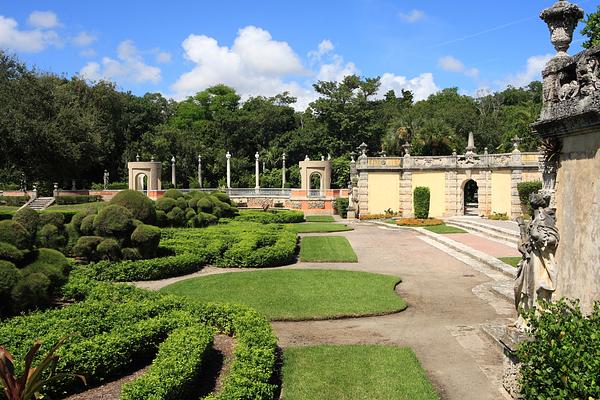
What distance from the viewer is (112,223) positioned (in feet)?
54.4

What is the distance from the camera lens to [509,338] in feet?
24.3

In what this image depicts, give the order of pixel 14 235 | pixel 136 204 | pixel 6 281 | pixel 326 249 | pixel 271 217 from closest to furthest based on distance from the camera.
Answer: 1. pixel 6 281
2. pixel 14 235
3. pixel 136 204
4. pixel 326 249
5. pixel 271 217

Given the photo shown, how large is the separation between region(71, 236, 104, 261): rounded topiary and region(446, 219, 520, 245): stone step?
17.1m

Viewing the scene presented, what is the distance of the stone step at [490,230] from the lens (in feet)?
78.0

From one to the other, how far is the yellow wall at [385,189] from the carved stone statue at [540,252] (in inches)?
1185

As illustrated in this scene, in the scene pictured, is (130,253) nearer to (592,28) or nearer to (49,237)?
(49,237)

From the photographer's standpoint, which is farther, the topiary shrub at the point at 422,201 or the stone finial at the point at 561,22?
the topiary shrub at the point at 422,201

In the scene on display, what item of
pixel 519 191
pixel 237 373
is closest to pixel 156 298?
pixel 237 373

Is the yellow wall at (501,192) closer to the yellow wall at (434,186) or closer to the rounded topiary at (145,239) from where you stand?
the yellow wall at (434,186)

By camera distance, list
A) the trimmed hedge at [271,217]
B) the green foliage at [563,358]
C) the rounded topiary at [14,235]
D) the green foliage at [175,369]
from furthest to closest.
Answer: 1. the trimmed hedge at [271,217]
2. the rounded topiary at [14,235]
3. the green foliage at [175,369]
4. the green foliage at [563,358]

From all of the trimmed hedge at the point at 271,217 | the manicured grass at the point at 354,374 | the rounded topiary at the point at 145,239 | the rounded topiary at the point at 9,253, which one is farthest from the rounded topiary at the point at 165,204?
the manicured grass at the point at 354,374

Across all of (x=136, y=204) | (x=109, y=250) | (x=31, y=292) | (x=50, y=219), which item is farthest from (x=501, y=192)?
(x=31, y=292)

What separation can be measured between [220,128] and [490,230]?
4582cm

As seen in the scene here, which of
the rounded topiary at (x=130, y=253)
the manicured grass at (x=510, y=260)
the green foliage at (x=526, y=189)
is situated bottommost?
the manicured grass at (x=510, y=260)
